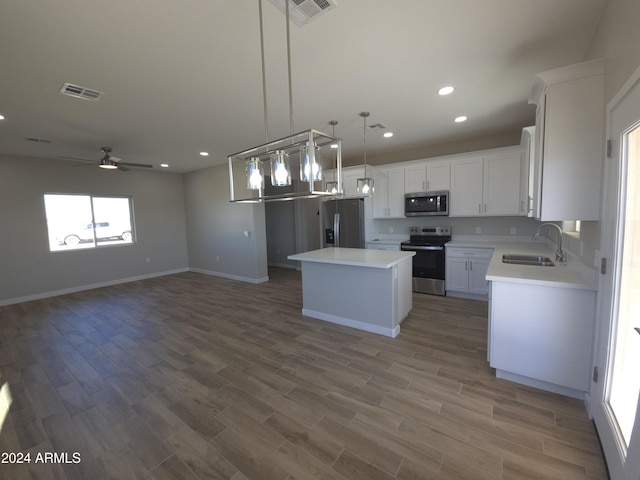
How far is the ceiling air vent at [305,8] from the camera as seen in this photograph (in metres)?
1.56

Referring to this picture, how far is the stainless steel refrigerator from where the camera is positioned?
5.33m

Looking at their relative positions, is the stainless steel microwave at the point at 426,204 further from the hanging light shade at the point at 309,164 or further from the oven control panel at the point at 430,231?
the hanging light shade at the point at 309,164

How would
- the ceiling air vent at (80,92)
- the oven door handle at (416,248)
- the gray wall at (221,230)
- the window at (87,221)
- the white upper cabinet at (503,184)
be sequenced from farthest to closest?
1. the gray wall at (221,230)
2. the window at (87,221)
3. the oven door handle at (416,248)
4. the white upper cabinet at (503,184)
5. the ceiling air vent at (80,92)

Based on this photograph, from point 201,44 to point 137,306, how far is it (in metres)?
4.29

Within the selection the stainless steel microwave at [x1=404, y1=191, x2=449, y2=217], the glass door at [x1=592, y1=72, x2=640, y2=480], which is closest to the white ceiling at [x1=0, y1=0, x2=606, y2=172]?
the glass door at [x1=592, y1=72, x2=640, y2=480]

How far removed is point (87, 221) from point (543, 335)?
7836mm

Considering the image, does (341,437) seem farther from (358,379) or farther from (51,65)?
(51,65)

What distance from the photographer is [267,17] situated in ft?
5.60

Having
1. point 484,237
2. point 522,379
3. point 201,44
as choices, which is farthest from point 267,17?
point 484,237

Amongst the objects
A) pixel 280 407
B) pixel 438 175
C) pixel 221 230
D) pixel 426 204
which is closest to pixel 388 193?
pixel 426 204

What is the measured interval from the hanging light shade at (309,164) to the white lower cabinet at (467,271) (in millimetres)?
3678

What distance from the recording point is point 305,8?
1611 millimetres

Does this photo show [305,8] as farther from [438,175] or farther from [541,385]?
[438,175]

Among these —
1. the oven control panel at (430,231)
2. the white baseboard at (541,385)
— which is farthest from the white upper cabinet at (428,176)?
the white baseboard at (541,385)
